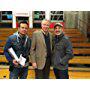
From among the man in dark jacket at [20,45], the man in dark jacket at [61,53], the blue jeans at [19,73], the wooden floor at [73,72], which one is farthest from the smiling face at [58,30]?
the wooden floor at [73,72]

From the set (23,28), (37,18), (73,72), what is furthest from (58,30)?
(37,18)

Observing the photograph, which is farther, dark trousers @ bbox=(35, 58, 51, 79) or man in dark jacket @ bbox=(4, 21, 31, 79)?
dark trousers @ bbox=(35, 58, 51, 79)

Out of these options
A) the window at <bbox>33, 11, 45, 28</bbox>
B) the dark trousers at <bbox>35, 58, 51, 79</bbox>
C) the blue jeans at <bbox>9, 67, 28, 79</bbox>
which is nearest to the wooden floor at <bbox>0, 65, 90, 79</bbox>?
the dark trousers at <bbox>35, 58, 51, 79</bbox>

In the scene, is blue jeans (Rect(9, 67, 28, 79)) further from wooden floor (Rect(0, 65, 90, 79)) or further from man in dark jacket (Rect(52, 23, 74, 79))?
wooden floor (Rect(0, 65, 90, 79))

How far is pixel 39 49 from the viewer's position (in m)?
1.23

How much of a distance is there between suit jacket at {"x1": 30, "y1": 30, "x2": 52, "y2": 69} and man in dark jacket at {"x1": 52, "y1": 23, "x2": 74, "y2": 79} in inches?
2.3

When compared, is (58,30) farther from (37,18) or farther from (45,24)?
(37,18)

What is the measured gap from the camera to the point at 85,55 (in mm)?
2658

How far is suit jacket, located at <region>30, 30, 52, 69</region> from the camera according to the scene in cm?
122

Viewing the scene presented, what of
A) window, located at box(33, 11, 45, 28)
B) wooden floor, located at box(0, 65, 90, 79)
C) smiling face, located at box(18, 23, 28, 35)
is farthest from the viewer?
window, located at box(33, 11, 45, 28)

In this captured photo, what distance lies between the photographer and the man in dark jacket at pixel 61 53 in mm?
1243

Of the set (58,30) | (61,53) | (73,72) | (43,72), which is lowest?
(73,72)

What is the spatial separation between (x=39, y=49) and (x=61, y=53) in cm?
14
